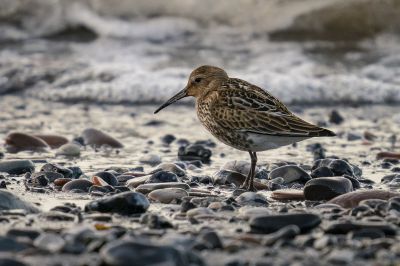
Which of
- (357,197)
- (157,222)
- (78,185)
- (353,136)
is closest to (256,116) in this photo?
(357,197)

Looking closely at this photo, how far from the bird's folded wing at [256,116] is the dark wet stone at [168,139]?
2.42 meters

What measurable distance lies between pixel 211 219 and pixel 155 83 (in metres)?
7.33

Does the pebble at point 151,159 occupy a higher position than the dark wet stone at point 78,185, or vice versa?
the pebble at point 151,159

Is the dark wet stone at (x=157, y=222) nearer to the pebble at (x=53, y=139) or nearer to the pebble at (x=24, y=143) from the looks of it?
the pebble at (x=24, y=143)

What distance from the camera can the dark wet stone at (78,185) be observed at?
6402 millimetres

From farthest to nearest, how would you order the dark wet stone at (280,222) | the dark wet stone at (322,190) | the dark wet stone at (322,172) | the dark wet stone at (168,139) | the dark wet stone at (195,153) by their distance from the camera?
the dark wet stone at (168,139) < the dark wet stone at (195,153) < the dark wet stone at (322,172) < the dark wet stone at (322,190) < the dark wet stone at (280,222)

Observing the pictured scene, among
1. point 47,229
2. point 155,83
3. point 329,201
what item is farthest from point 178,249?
point 155,83

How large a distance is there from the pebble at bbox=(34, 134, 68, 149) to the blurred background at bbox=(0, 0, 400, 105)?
10.3ft

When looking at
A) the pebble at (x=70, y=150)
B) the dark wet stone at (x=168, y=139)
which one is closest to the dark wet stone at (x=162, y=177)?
the pebble at (x=70, y=150)

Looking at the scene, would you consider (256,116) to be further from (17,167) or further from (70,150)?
(70,150)

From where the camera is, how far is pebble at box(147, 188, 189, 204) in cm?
600

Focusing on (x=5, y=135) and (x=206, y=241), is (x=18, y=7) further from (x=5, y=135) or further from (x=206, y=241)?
(x=206, y=241)

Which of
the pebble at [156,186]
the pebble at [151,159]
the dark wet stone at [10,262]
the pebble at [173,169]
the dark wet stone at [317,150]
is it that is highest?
the dark wet stone at [317,150]

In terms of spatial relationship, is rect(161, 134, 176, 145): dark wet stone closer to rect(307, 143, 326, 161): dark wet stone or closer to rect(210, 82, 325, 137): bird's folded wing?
rect(307, 143, 326, 161): dark wet stone
